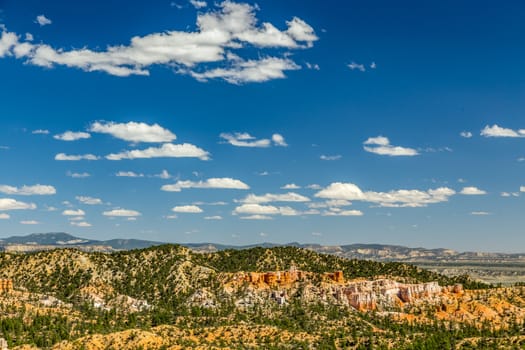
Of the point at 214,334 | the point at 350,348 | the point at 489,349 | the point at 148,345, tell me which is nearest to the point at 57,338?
the point at 148,345

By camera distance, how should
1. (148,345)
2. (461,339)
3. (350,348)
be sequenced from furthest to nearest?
1. (461,339)
2. (350,348)
3. (148,345)

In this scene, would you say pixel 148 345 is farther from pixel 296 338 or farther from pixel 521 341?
pixel 521 341

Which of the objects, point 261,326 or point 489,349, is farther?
point 261,326

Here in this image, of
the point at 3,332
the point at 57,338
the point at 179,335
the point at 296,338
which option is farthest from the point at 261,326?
the point at 3,332

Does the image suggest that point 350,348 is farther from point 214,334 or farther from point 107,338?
point 107,338

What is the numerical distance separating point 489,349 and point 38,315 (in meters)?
129

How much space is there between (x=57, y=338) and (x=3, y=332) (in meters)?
15.8

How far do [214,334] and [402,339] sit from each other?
55.0 m

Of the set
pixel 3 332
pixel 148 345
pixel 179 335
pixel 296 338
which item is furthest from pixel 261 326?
pixel 3 332

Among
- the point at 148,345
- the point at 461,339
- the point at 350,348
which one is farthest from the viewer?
the point at 461,339

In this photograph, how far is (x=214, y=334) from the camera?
189125 millimetres

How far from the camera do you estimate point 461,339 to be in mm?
199500

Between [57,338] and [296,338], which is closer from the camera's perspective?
[57,338]

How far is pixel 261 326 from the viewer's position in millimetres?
199875
